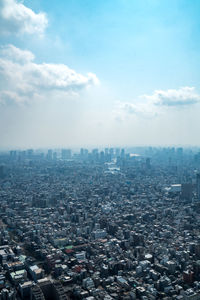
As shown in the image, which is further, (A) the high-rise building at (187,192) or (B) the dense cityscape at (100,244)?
(A) the high-rise building at (187,192)

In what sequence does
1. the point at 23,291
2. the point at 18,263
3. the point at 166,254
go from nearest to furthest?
the point at 23,291 → the point at 18,263 → the point at 166,254

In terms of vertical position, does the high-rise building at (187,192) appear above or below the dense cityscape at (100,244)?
above

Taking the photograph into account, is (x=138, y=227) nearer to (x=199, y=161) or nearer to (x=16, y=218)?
(x=16, y=218)

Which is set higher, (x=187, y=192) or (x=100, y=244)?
(x=187, y=192)

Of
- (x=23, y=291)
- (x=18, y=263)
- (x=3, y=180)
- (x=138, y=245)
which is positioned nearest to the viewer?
(x=23, y=291)

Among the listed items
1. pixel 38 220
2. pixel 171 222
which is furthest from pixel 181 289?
pixel 38 220

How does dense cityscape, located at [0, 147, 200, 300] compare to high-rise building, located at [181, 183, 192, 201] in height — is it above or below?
below

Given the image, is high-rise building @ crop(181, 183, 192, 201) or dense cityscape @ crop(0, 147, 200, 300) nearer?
dense cityscape @ crop(0, 147, 200, 300)

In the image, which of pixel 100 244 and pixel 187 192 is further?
pixel 187 192
